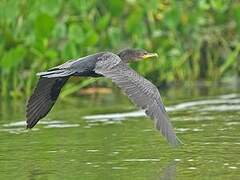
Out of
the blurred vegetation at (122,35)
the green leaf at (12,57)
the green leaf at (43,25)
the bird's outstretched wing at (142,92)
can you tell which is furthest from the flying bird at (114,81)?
the green leaf at (12,57)

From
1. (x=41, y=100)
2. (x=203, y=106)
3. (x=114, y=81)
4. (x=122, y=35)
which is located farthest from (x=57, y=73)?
(x=122, y=35)

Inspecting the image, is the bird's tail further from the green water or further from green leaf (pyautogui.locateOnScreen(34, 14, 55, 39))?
→ green leaf (pyautogui.locateOnScreen(34, 14, 55, 39))

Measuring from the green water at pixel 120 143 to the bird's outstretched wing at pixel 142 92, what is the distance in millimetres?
349

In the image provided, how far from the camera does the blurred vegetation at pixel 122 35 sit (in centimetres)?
1323

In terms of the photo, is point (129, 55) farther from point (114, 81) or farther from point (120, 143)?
point (114, 81)

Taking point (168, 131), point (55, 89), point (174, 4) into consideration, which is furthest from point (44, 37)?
point (168, 131)

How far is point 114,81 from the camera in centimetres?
748

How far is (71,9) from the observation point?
14.4 meters

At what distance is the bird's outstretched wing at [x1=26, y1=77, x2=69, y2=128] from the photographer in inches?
348

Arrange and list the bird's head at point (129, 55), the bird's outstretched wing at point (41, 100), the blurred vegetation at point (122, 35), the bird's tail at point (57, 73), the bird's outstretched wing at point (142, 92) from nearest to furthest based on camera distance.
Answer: the bird's outstretched wing at point (142, 92) < the bird's tail at point (57, 73) < the bird's outstretched wing at point (41, 100) < the bird's head at point (129, 55) < the blurred vegetation at point (122, 35)

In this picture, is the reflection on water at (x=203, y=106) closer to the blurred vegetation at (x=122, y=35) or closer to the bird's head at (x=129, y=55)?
the blurred vegetation at (x=122, y=35)

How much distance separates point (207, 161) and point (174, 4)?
24.6 feet

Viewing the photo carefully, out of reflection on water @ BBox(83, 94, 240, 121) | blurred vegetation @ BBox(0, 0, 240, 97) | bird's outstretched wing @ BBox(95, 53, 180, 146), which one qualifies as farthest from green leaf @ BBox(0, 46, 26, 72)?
bird's outstretched wing @ BBox(95, 53, 180, 146)

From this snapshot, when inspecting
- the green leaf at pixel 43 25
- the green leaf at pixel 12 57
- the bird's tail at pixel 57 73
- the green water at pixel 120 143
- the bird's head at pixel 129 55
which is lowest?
the green water at pixel 120 143
